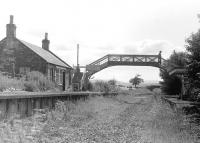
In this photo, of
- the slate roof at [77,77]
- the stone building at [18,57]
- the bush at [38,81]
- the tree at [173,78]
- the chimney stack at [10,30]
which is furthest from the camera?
the tree at [173,78]

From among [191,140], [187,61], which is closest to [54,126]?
[191,140]

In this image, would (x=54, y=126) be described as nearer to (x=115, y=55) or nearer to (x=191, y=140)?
(x=191, y=140)

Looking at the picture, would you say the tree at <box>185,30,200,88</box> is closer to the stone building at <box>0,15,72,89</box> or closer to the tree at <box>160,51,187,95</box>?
the stone building at <box>0,15,72,89</box>

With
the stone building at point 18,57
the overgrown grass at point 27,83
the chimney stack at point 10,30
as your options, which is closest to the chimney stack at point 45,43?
the stone building at point 18,57

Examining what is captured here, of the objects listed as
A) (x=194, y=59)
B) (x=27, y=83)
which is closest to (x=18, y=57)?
(x=27, y=83)

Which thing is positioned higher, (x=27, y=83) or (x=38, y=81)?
(x=38, y=81)

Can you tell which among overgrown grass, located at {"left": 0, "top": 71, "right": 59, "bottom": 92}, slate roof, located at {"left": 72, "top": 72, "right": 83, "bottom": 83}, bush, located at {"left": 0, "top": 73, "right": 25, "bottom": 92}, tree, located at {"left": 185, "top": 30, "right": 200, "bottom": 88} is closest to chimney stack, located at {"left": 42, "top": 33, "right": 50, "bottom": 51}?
slate roof, located at {"left": 72, "top": 72, "right": 83, "bottom": 83}

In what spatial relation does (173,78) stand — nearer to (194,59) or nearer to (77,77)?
(77,77)

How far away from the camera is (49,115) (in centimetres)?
1308

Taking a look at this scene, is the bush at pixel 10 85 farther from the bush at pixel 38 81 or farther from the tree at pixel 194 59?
the tree at pixel 194 59

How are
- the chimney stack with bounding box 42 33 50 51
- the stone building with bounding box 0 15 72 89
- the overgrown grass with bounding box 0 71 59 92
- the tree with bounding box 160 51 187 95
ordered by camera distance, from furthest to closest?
the chimney stack with bounding box 42 33 50 51 < the tree with bounding box 160 51 187 95 < the stone building with bounding box 0 15 72 89 < the overgrown grass with bounding box 0 71 59 92

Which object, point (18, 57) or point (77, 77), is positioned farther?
point (77, 77)

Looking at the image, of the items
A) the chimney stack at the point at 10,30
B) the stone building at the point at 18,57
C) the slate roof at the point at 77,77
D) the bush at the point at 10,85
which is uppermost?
the chimney stack at the point at 10,30

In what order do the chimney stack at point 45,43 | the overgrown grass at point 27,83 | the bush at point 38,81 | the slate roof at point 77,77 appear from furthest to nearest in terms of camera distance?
the chimney stack at point 45,43 < the slate roof at point 77,77 < the bush at point 38,81 < the overgrown grass at point 27,83
